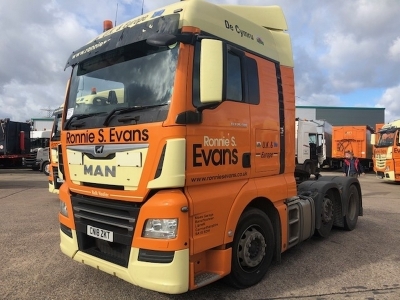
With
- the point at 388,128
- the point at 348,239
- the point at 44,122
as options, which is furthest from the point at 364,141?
the point at 44,122

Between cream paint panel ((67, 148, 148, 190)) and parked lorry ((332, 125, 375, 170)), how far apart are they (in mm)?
22898

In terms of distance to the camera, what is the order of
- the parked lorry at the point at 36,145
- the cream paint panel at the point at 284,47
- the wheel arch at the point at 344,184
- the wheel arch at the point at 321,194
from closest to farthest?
the cream paint panel at the point at 284,47
the wheel arch at the point at 321,194
the wheel arch at the point at 344,184
the parked lorry at the point at 36,145

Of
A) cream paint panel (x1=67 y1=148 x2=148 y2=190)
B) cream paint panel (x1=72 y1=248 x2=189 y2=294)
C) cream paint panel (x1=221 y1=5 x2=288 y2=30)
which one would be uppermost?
cream paint panel (x1=221 y1=5 x2=288 y2=30)

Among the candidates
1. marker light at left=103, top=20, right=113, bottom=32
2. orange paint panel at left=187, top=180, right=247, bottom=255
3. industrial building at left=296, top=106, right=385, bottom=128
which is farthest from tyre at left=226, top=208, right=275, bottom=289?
industrial building at left=296, top=106, right=385, bottom=128

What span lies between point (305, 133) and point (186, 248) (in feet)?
52.8

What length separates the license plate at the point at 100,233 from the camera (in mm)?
3377

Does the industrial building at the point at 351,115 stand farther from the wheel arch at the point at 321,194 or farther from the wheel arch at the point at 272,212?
the wheel arch at the point at 272,212

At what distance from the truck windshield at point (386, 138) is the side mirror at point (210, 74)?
15287mm

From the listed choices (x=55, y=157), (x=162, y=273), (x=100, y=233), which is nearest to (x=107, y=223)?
(x=100, y=233)

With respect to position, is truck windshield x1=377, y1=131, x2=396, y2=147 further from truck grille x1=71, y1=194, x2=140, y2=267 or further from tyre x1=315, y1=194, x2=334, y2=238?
truck grille x1=71, y1=194, x2=140, y2=267

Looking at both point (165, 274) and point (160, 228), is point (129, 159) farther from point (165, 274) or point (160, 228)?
point (165, 274)

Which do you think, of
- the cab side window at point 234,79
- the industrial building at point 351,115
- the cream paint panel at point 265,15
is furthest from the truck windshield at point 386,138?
the industrial building at point 351,115

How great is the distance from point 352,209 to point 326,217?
1167 mm

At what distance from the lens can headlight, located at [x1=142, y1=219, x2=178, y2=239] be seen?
2.99m
